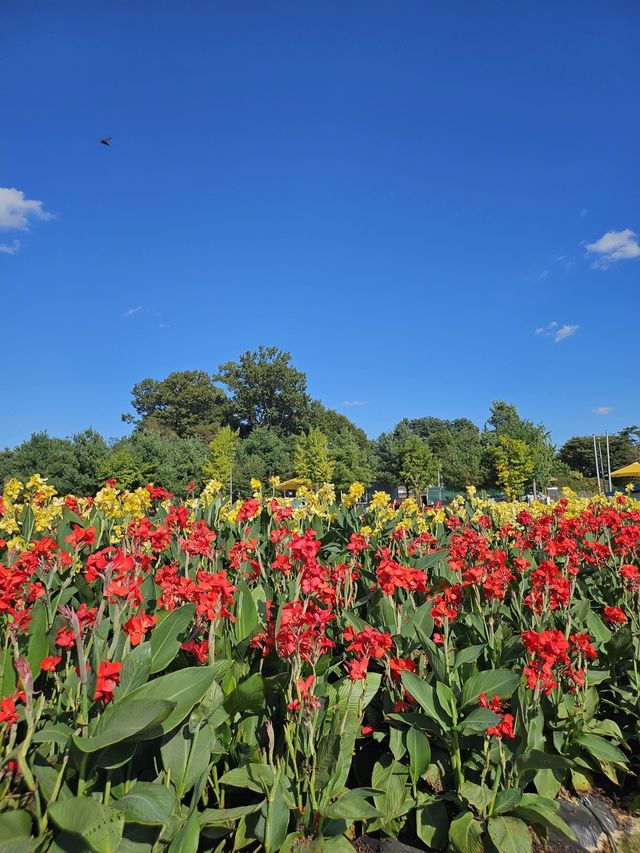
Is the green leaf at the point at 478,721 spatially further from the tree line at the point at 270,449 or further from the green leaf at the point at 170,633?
the tree line at the point at 270,449

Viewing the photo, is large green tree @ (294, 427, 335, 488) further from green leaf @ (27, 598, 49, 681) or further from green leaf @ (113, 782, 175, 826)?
green leaf @ (113, 782, 175, 826)

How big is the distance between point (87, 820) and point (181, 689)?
42 centimetres

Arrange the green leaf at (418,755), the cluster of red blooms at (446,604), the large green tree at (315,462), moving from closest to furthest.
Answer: the green leaf at (418,755), the cluster of red blooms at (446,604), the large green tree at (315,462)

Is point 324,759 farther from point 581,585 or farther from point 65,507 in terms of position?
Answer: point 65,507

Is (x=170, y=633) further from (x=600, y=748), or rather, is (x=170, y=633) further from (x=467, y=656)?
(x=600, y=748)

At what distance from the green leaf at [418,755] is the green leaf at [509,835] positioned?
Answer: 271 millimetres

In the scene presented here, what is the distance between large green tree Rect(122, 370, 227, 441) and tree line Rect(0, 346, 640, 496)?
0.14 metres

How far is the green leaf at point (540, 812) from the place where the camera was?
1.81m

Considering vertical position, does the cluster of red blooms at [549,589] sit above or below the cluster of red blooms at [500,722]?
above

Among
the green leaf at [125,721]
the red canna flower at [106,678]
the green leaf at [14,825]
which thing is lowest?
the green leaf at [14,825]

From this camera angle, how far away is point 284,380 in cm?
6806

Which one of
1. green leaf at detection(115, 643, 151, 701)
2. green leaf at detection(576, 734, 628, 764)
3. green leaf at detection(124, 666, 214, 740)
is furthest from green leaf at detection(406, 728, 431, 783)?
green leaf at detection(115, 643, 151, 701)

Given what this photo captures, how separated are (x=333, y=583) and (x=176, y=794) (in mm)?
1487

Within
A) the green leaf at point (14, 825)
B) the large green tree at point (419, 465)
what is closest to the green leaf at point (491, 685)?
the green leaf at point (14, 825)
